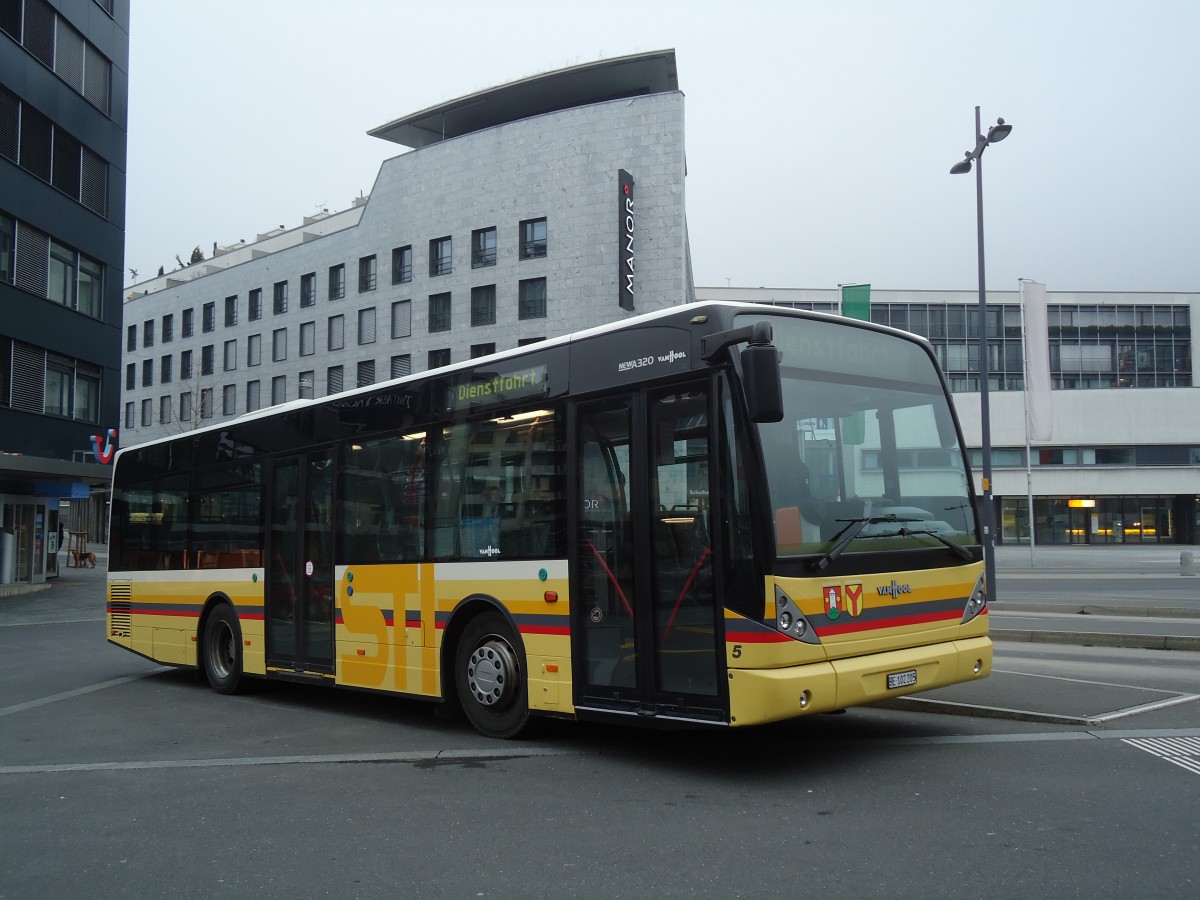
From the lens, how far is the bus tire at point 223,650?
11664 millimetres

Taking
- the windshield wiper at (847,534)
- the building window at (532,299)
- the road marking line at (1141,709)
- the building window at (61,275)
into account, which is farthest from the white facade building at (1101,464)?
the windshield wiper at (847,534)

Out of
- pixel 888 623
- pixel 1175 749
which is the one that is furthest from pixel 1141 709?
pixel 888 623

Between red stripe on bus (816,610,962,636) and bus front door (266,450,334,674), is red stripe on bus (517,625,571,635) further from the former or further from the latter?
bus front door (266,450,334,674)

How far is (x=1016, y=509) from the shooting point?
61781 mm

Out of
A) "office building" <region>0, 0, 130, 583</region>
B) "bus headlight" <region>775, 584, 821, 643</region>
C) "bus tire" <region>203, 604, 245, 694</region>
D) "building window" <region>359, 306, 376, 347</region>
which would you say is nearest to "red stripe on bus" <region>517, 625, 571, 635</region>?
"bus headlight" <region>775, 584, 821, 643</region>

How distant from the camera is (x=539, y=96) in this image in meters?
47.9

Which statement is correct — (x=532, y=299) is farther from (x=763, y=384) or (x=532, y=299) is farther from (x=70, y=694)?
(x=763, y=384)

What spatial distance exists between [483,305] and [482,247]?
2667mm

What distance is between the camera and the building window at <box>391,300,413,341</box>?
51853 millimetres

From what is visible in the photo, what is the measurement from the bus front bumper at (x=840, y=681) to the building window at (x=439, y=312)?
147 feet

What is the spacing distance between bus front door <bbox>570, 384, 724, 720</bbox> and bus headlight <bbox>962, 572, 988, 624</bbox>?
2139 mm

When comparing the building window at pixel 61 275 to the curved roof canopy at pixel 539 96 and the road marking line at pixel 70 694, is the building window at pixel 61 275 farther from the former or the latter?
the road marking line at pixel 70 694

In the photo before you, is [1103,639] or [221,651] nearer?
[221,651]

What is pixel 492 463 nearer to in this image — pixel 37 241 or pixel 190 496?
pixel 190 496
